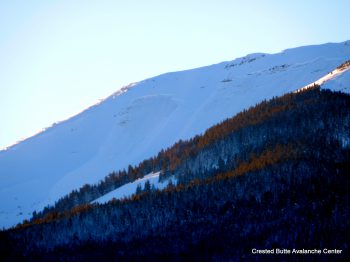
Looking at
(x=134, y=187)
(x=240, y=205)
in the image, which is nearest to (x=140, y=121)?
(x=134, y=187)

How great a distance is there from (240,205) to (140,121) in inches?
2814

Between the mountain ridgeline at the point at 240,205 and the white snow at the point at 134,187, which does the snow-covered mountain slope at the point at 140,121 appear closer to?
the white snow at the point at 134,187

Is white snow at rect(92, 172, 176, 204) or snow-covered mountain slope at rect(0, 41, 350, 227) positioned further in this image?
snow-covered mountain slope at rect(0, 41, 350, 227)

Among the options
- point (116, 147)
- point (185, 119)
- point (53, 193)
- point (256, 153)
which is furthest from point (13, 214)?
point (256, 153)

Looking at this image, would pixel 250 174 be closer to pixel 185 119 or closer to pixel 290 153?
pixel 290 153

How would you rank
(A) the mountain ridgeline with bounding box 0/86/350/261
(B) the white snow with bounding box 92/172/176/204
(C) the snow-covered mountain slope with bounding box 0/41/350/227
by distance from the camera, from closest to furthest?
1. (A) the mountain ridgeline with bounding box 0/86/350/261
2. (B) the white snow with bounding box 92/172/176/204
3. (C) the snow-covered mountain slope with bounding box 0/41/350/227

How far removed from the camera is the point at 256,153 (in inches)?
1827

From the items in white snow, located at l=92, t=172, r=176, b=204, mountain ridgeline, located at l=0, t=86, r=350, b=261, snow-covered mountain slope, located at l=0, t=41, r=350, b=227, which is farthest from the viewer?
snow-covered mountain slope, located at l=0, t=41, r=350, b=227

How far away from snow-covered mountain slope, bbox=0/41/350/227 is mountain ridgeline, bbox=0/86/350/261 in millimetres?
29033

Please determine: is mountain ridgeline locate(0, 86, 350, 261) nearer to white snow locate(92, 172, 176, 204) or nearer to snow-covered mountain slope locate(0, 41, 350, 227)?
white snow locate(92, 172, 176, 204)

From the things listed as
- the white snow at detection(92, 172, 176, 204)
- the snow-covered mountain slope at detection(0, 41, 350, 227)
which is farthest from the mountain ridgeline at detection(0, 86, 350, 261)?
the snow-covered mountain slope at detection(0, 41, 350, 227)

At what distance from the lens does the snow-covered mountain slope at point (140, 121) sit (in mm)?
85062

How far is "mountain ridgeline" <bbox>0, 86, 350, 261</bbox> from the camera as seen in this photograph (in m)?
28.2

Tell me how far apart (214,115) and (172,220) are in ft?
166
